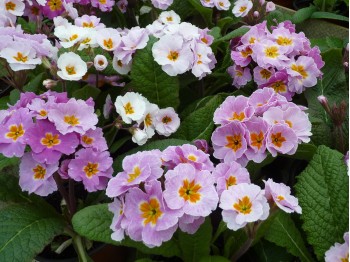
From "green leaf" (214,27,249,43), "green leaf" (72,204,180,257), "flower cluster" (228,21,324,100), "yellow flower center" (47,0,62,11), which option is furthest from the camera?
"yellow flower center" (47,0,62,11)

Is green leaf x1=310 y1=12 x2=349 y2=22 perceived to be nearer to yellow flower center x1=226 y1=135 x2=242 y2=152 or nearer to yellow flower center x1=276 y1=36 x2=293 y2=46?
yellow flower center x1=276 y1=36 x2=293 y2=46

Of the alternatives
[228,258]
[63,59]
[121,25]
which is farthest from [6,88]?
[228,258]

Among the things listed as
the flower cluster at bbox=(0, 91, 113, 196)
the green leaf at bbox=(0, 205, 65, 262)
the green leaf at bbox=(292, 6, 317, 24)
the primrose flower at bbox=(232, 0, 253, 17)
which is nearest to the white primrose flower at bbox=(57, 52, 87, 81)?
the flower cluster at bbox=(0, 91, 113, 196)

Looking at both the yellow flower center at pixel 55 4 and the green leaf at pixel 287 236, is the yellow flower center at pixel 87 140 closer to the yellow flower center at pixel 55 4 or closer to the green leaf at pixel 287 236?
the green leaf at pixel 287 236

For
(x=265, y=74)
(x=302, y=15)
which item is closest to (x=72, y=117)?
(x=265, y=74)

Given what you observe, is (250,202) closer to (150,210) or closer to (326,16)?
(150,210)

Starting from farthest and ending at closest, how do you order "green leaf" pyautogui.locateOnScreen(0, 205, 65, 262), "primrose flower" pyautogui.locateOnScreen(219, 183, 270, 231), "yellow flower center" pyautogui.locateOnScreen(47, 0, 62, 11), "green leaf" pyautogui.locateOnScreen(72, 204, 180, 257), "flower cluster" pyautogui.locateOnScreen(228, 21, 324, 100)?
"yellow flower center" pyautogui.locateOnScreen(47, 0, 62, 11), "flower cluster" pyautogui.locateOnScreen(228, 21, 324, 100), "green leaf" pyautogui.locateOnScreen(0, 205, 65, 262), "green leaf" pyautogui.locateOnScreen(72, 204, 180, 257), "primrose flower" pyautogui.locateOnScreen(219, 183, 270, 231)
